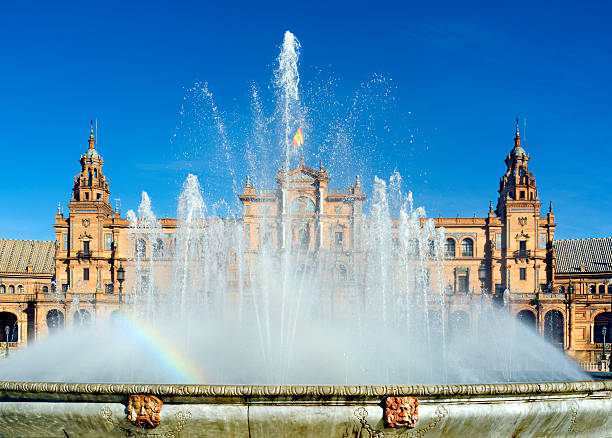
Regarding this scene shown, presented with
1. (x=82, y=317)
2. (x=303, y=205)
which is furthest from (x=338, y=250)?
(x=82, y=317)

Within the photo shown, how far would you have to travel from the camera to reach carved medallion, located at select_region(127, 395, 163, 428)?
8.22m

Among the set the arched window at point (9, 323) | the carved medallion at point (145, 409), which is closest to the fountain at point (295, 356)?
the carved medallion at point (145, 409)

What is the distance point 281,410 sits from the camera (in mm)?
8109

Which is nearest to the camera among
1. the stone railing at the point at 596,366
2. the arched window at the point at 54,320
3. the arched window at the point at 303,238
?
the stone railing at the point at 596,366

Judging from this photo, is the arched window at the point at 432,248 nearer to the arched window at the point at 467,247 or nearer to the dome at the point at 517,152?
the arched window at the point at 467,247

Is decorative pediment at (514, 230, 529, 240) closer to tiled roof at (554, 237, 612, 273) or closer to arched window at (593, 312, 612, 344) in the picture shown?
tiled roof at (554, 237, 612, 273)

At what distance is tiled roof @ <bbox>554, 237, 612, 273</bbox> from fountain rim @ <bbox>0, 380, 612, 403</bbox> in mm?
59864

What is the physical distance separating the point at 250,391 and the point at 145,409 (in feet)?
5.26

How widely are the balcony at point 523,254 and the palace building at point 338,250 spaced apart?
9 cm

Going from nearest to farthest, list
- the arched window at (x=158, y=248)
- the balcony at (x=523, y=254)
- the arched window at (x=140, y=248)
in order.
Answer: the balcony at (x=523, y=254) → the arched window at (x=140, y=248) → the arched window at (x=158, y=248)

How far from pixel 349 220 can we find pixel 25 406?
49300 mm

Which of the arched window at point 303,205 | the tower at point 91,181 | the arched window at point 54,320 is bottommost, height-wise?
the arched window at point 54,320

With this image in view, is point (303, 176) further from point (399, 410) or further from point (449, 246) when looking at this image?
point (399, 410)

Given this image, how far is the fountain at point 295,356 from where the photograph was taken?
322 inches
